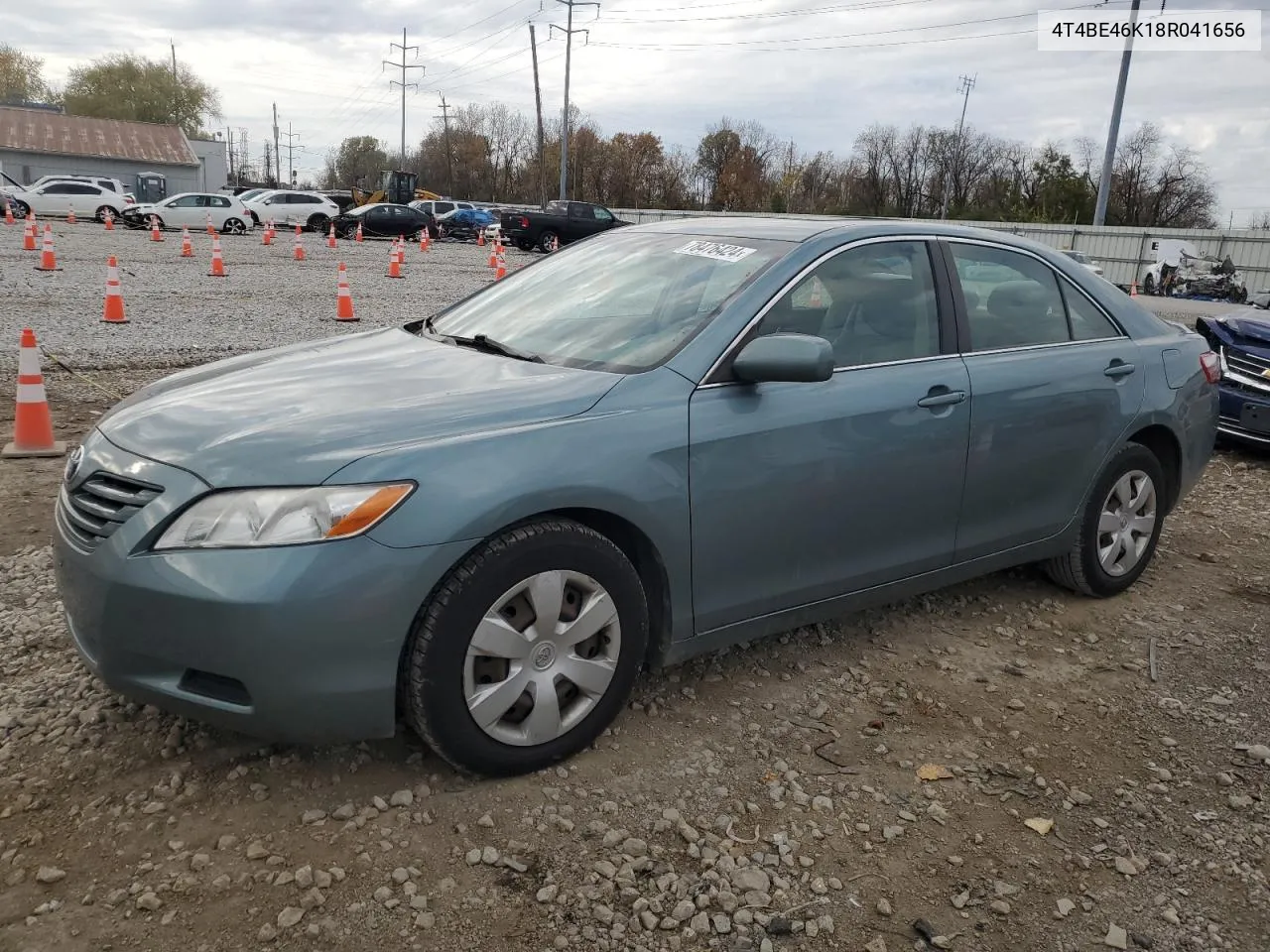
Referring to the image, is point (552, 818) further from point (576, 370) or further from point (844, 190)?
point (844, 190)

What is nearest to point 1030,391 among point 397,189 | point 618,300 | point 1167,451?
point 1167,451

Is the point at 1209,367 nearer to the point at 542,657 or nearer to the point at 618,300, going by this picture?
the point at 618,300

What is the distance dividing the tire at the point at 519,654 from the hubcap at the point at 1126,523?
258cm

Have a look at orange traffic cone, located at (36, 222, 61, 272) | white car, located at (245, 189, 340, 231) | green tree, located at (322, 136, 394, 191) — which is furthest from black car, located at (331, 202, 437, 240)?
green tree, located at (322, 136, 394, 191)

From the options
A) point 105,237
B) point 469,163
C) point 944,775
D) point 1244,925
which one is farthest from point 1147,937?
point 469,163

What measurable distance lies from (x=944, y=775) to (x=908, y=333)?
63.4 inches

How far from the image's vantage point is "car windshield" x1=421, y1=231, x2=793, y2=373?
3.30 meters

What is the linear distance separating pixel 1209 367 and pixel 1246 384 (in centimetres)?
342

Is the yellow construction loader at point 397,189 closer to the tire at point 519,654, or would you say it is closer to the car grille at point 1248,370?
the car grille at point 1248,370

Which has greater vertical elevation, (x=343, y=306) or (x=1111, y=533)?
(x=343, y=306)

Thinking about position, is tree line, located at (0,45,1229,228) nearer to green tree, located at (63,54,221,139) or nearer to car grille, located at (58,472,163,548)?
green tree, located at (63,54,221,139)

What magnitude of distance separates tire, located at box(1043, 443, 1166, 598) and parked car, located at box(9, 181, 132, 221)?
3688cm

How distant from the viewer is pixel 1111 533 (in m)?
4.51

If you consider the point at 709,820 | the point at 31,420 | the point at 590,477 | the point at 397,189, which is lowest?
the point at 709,820
